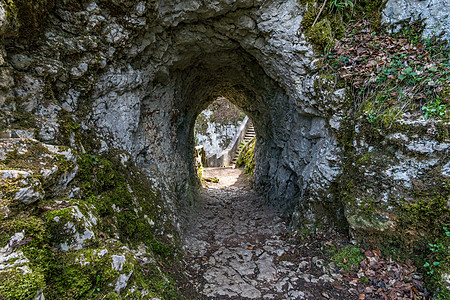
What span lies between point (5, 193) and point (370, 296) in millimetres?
4100

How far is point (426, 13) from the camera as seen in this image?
3.48 meters

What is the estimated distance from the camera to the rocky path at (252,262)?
10.6ft

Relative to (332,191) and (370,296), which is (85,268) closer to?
(370,296)

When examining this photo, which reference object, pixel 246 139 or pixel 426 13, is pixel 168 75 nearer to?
pixel 426 13

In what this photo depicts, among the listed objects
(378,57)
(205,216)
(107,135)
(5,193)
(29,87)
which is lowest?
(205,216)

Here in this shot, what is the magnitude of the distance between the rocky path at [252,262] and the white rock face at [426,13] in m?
4.17

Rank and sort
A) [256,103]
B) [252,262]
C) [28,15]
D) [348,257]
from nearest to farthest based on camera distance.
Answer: [28,15], [348,257], [252,262], [256,103]

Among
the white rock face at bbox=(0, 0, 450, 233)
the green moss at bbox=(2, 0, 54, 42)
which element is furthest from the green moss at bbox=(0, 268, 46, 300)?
the green moss at bbox=(2, 0, 54, 42)

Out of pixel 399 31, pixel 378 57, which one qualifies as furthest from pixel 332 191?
pixel 399 31

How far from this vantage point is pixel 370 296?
280cm

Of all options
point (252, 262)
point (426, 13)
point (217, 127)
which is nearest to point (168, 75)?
point (252, 262)

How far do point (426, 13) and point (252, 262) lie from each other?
17.2 ft

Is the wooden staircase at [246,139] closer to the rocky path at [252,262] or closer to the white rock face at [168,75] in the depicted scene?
the rocky path at [252,262]

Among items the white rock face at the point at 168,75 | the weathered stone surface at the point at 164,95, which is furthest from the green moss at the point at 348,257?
the white rock face at the point at 168,75
